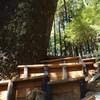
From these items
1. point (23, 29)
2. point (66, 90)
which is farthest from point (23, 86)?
point (23, 29)

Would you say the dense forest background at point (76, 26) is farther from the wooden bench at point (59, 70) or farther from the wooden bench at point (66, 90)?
the wooden bench at point (66, 90)

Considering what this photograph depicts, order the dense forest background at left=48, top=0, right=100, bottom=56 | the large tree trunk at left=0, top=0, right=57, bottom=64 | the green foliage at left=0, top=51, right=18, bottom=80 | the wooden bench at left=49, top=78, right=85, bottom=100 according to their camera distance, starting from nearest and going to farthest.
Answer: the wooden bench at left=49, top=78, right=85, bottom=100 < the green foliage at left=0, top=51, right=18, bottom=80 < the large tree trunk at left=0, top=0, right=57, bottom=64 < the dense forest background at left=48, top=0, right=100, bottom=56

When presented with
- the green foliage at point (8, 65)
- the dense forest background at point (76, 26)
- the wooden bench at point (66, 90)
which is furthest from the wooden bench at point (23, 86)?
the dense forest background at point (76, 26)

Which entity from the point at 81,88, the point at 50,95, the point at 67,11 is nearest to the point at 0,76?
the point at 50,95

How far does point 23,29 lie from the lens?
4.28m

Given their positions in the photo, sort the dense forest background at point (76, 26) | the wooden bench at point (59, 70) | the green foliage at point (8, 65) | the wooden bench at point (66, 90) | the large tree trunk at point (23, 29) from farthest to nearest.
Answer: the dense forest background at point (76, 26) < the large tree trunk at point (23, 29) < the green foliage at point (8, 65) < the wooden bench at point (59, 70) < the wooden bench at point (66, 90)

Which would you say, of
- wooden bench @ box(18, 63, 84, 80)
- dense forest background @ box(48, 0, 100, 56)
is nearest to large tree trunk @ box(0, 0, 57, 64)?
wooden bench @ box(18, 63, 84, 80)

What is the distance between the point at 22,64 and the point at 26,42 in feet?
1.41

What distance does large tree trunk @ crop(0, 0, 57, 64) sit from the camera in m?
4.22

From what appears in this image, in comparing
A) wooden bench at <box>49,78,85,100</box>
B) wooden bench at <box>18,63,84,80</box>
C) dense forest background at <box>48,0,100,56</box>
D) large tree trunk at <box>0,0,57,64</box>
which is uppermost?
dense forest background at <box>48,0,100,56</box>

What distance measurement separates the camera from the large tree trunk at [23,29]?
13.9 feet

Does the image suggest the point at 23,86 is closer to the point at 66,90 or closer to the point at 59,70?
the point at 66,90

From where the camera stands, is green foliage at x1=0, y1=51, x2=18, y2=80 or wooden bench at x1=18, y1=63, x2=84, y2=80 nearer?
wooden bench at x1=18, y1=63, x2=84, y2=80

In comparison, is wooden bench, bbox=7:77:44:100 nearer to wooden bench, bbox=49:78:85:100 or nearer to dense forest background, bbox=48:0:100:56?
wooden bench, bbox=49:78:85:100
